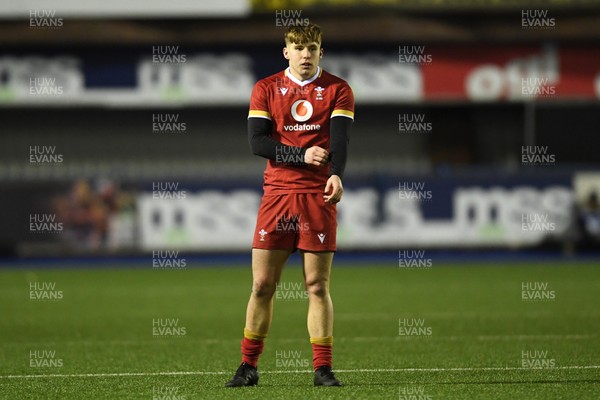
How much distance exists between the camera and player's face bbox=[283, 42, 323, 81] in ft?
24.1

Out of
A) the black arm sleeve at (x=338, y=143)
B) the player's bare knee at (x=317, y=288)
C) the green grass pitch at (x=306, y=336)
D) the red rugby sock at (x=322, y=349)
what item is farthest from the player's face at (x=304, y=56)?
the green grass pitch at (x=306, y=336)

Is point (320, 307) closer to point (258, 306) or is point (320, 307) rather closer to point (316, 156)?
point (258, 306)

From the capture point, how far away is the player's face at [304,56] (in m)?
7.34

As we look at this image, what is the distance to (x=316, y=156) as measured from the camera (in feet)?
23.8

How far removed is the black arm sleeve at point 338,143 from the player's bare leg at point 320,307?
52 cm

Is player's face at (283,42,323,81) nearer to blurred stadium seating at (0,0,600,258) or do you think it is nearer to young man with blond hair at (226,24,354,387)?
young man with blond hair at (226,24,354,387)

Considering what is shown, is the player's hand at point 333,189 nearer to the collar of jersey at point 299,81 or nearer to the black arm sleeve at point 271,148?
the black arm sleeve at point 271,148

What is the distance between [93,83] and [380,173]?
7.05 meters

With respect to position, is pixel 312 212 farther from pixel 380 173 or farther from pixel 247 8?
pixel 247 8

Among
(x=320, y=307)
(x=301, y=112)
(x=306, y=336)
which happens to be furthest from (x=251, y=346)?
(x=306, y=336)

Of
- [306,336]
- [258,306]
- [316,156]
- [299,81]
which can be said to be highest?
[299,81]

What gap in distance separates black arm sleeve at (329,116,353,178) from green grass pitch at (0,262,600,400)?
4.33 feet

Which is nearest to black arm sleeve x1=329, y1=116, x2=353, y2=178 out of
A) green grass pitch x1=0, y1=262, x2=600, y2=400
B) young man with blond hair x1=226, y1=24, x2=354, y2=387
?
young man with blond hair x1=226, y1=24, x2=354, y2=387

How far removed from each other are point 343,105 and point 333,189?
55 cm
